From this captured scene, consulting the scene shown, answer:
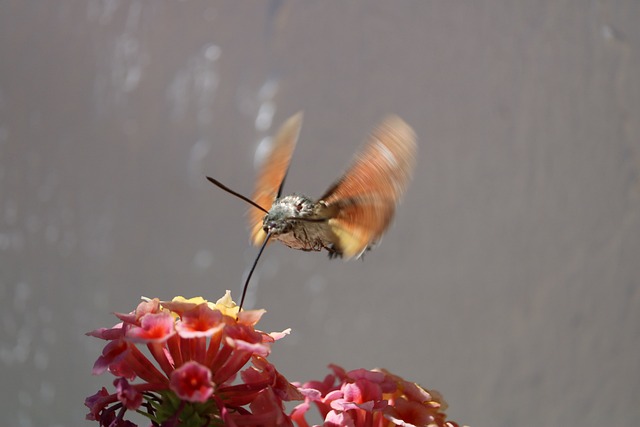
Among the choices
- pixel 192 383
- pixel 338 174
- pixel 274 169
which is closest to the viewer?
pixel 192 383

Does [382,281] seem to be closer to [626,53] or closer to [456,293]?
[456,293]

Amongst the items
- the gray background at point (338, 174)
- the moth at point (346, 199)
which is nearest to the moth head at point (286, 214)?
the moth at point (346, 199)

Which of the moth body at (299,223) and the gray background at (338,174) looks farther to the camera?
the gray background at (338,174)

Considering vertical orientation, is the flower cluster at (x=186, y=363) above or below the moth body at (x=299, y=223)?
below

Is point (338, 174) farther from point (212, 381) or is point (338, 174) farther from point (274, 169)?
point (212, 381)

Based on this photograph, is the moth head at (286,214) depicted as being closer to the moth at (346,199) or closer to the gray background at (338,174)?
the moth at (346,199)

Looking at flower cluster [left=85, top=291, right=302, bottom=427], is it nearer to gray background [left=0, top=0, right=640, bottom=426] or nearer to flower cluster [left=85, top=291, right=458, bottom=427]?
flower cluster [left=85, top=291, right=458, bottom=427]

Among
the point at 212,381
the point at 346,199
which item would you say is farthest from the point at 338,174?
the point at 212,381

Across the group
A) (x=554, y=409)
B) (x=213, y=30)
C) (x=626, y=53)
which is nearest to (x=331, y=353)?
(x=554, y=409)
